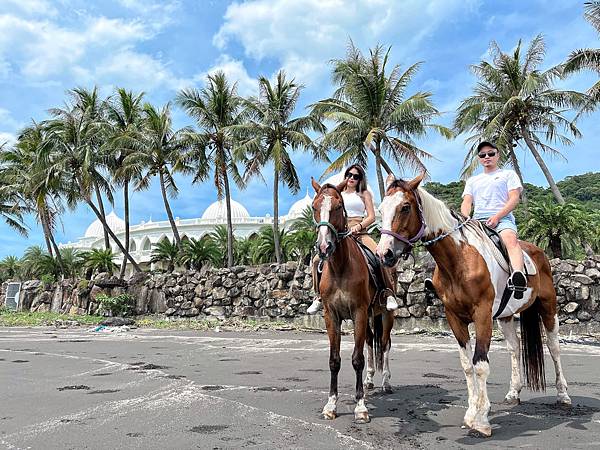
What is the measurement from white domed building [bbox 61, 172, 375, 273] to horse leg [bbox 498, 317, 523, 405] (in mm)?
41944

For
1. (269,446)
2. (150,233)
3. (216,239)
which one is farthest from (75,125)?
(269,446)

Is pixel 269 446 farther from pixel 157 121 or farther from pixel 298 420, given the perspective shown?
pixel 157 121

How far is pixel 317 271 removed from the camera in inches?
229

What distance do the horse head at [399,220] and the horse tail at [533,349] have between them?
2.16 m

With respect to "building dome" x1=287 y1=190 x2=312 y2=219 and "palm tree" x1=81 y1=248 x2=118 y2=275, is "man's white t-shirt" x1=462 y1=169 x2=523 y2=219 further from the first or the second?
"building dome" x1=287 y1=190 x2=312 y2=219

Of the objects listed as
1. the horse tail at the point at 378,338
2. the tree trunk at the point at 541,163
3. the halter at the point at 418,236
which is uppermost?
the tree trunk at the point at 541,163

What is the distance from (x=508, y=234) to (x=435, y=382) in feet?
8.94

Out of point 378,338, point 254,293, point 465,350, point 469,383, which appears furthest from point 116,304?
point 469,383

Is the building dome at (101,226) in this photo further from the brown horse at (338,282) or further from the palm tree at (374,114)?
the brown horse at (338,282)

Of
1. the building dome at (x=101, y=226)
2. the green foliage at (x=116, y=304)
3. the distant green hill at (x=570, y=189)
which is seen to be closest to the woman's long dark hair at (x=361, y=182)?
the green foliage at (x=116, y=304)

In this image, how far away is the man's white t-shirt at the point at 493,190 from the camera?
17.8 ft

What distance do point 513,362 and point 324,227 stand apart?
2736 mm

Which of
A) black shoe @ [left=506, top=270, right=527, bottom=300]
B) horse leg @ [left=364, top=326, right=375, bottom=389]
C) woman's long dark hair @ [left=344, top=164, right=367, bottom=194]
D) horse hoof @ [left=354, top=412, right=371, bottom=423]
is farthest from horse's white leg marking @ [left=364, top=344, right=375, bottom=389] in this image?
black shoe @ [left=506, top=270, right=527, bottom=300]

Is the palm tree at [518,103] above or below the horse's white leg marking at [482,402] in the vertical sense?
above
